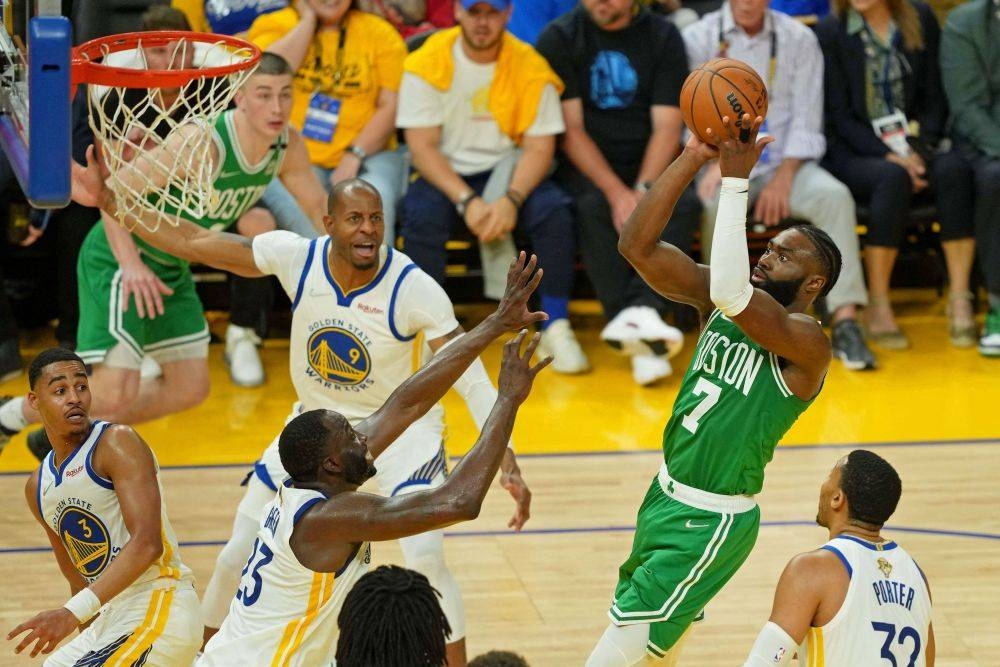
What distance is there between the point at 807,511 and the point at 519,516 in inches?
92.2

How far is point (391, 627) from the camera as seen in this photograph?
3.35 meters

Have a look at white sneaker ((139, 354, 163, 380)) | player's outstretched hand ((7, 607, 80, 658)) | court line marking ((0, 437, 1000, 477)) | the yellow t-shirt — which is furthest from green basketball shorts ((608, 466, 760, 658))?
the yellow t-shirt

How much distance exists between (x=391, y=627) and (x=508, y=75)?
19.6ft

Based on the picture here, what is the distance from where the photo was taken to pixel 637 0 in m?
9.09

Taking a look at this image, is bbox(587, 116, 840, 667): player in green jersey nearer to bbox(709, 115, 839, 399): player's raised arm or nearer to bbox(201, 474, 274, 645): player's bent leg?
bbox(709, 115, 839, 399): player's raised arm

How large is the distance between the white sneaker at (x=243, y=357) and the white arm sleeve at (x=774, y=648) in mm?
5188

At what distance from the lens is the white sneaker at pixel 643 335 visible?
8633 millimetres

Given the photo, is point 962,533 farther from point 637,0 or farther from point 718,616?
point 637,0

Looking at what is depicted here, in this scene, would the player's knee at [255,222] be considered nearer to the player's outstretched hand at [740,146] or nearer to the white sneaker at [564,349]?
the white sneaker at [564,349]

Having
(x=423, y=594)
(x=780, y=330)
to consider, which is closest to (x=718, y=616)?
(x=780, y=330)

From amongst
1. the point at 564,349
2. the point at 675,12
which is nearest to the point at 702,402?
the point at 564,349

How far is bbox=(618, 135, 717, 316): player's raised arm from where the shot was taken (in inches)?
171

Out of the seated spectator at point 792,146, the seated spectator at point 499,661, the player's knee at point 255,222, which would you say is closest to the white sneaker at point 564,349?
the seated spectator at point 792,146

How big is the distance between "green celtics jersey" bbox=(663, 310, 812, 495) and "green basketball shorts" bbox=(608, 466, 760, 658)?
67 mm
